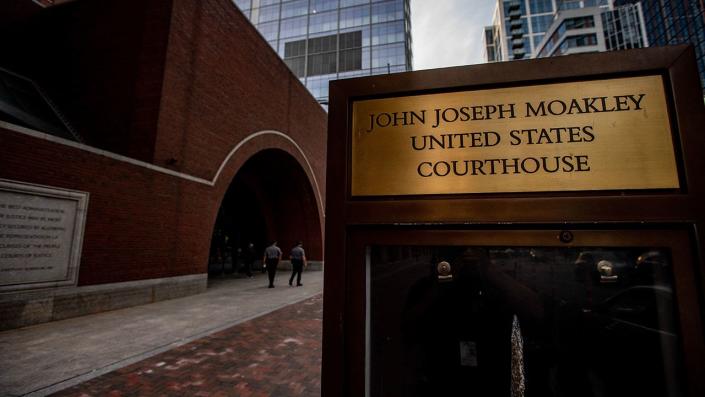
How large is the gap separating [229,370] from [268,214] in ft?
46.4

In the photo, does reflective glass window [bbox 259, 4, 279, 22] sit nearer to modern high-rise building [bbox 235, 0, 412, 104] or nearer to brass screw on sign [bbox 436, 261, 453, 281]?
modern high-rise building [bbox 235, 0, 412, 104]

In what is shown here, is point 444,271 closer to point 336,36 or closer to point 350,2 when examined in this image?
point 336,36

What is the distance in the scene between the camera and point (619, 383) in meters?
1.52

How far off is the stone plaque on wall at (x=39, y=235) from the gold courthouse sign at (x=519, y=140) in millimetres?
7813

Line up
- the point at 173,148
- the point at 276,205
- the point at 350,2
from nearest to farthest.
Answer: the point at 173,148, the point at 276,205, the point at 350,2

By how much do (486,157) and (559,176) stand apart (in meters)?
0.30

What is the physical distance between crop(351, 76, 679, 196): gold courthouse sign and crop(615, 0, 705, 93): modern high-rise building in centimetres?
5732

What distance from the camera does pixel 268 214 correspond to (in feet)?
59.5

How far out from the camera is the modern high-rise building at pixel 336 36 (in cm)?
4919

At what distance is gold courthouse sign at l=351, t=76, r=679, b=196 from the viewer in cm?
132

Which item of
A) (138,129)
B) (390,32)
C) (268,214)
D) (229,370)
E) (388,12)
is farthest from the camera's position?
(388,12)

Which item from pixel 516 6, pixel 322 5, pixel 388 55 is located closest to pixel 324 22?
pixel 322 5

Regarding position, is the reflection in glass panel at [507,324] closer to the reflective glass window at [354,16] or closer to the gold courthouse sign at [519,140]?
the gold courthouse sign at [519,140]

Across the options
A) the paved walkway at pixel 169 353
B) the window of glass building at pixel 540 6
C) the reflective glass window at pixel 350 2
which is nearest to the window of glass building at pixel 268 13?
the reflective glass window at pixel 350 2
